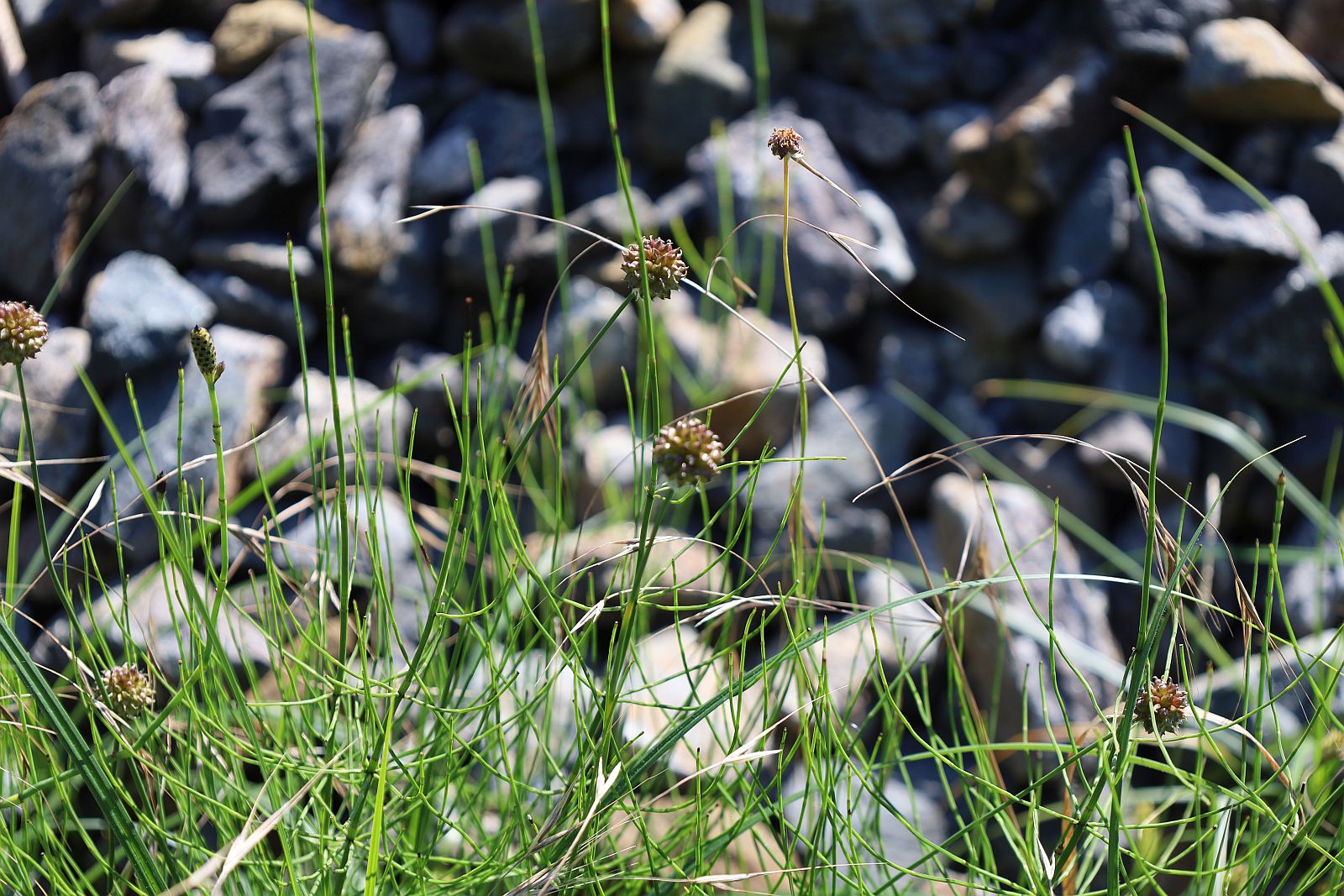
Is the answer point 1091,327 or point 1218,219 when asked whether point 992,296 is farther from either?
point 1218,219

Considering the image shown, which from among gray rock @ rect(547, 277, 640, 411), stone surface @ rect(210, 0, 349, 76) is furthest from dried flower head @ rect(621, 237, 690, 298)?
stone surface @ rect(210, 0, 349, 76)

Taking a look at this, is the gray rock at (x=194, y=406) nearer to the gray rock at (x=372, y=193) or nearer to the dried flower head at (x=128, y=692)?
the gray rock at (x=372, y=193)

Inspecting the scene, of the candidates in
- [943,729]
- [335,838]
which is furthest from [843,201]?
[335,838]

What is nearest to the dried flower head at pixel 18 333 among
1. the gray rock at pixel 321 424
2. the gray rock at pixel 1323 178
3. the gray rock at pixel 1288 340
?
the gray rock at pixel 321 424

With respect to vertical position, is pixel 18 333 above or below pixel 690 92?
above

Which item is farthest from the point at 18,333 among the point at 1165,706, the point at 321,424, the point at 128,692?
the point at 321,424

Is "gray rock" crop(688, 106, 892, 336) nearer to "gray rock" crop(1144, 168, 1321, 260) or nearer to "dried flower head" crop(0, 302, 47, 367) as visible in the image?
"gray rock" crop(1144, 168, 1321, 260)
